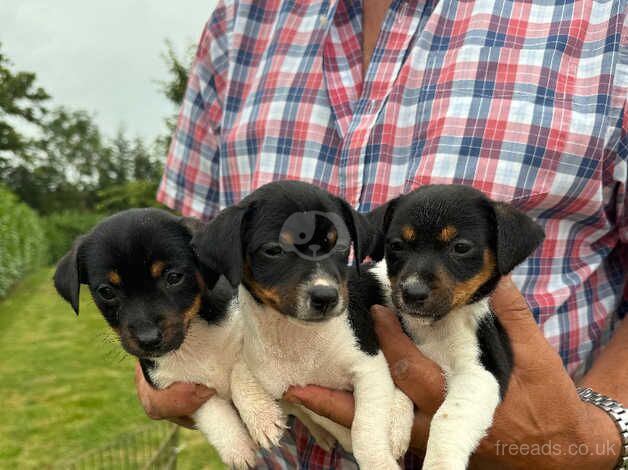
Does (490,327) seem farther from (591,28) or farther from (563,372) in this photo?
(591,28)

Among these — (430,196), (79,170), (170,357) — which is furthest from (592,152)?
(79,170)

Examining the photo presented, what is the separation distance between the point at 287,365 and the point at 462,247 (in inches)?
33.2

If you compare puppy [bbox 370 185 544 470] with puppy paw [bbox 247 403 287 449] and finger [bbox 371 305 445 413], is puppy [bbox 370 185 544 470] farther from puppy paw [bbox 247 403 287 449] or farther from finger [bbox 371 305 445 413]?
puppy paw [bbox 247 403 287 449]

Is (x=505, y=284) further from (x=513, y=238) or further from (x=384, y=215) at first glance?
(x=384, y=215)

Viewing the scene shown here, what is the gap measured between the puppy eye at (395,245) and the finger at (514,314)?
43 centimetres

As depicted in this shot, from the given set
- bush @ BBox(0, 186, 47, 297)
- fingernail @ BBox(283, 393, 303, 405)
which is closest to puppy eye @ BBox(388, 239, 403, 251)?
fingernail @ BBox(283, 393, 303, 405)

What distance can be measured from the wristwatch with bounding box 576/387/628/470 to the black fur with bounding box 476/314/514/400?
46 centimetres

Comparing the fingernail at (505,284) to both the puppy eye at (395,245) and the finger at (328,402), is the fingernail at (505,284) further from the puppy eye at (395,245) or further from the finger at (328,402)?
the finger at (328,402)

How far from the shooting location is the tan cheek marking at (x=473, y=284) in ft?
7.86

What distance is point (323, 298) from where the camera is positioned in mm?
2191

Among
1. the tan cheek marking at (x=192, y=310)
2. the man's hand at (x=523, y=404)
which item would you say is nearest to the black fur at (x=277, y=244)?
the tan cheek marking at (x=192, y=310)

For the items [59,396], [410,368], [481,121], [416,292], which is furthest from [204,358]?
[59,396]

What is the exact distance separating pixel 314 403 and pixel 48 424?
781 cm

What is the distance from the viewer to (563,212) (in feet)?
8.89
